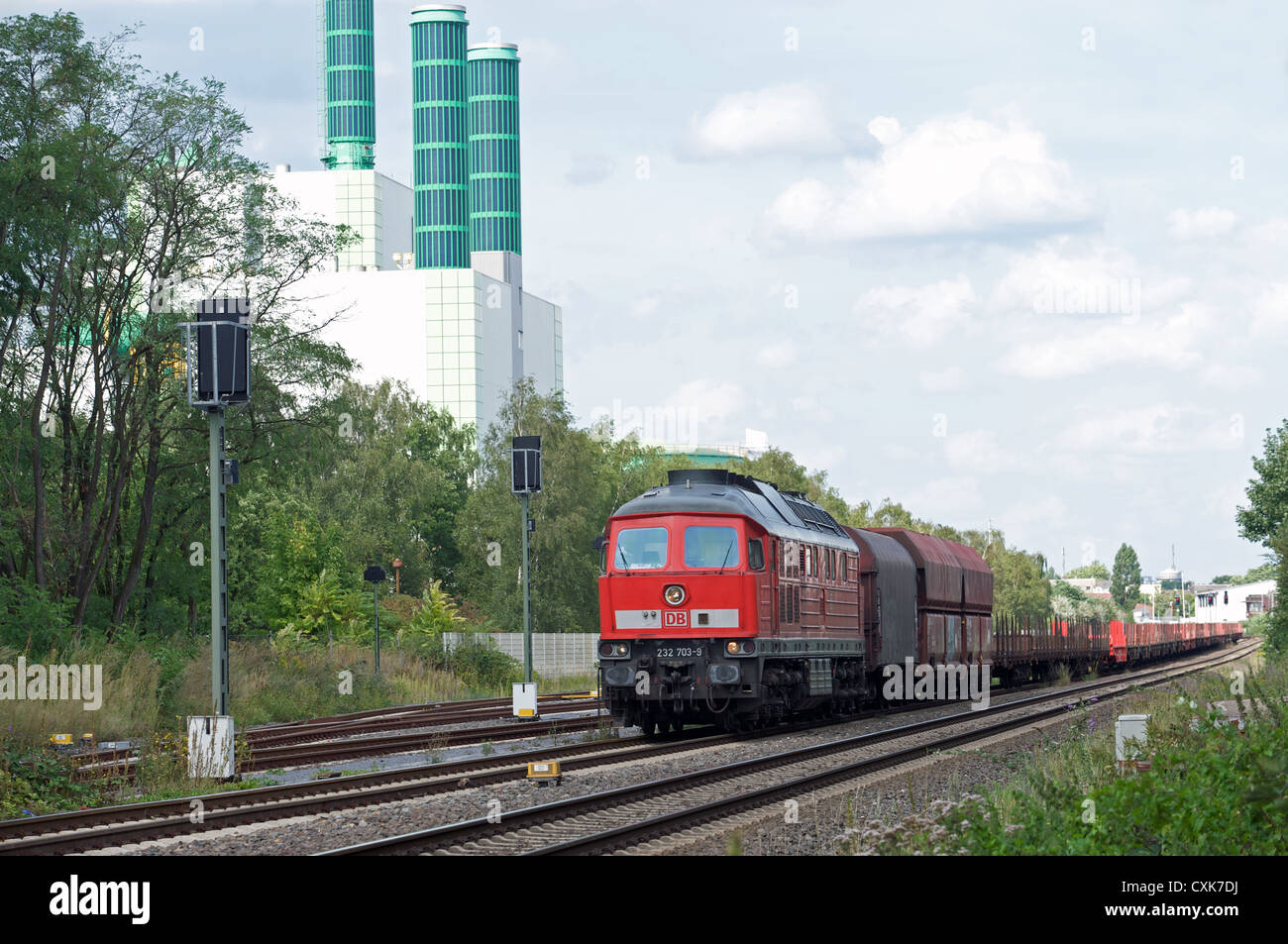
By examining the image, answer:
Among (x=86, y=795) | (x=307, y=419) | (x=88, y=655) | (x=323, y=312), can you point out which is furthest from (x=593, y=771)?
(x=323, y=312)

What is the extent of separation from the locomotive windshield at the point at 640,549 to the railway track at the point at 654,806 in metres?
3.90

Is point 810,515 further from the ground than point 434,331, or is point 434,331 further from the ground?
point 434,331

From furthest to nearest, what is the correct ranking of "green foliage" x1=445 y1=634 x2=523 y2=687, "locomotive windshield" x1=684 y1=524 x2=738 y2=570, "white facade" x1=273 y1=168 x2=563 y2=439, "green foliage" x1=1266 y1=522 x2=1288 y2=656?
1. "white facade" x1=273 y1=168 x2=563 y2=439
2. "green foliage" x1=445 y1=634 x2=523 y2=687
3. "green foliage" x1=1266 y1=522 x2=1288 y2=656
4. "locomotive windshield" x1=684 y1=524 x2=738 y2=570

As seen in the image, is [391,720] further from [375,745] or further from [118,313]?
[118,313]

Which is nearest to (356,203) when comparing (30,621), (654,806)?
(30,621)

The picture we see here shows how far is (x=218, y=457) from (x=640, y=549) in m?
7.42

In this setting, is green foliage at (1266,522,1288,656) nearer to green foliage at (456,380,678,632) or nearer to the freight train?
the freight train

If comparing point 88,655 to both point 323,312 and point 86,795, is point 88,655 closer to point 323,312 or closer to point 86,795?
point 86,795

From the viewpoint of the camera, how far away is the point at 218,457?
62.7ft

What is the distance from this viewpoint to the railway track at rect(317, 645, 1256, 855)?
12.3 metres

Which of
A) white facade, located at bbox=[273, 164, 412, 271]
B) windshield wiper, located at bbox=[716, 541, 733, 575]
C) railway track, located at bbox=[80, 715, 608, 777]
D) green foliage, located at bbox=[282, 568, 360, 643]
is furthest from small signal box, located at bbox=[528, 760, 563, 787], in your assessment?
white facade, located at bbox=[273, 164, 412, 271]

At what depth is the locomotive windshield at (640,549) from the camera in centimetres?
2380

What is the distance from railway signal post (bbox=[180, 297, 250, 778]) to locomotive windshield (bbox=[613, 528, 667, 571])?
22.7ft

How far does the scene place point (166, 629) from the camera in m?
37.6
